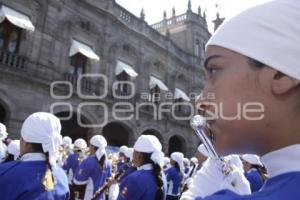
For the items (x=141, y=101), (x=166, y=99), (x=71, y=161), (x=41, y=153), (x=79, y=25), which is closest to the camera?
(x=41, y=153)

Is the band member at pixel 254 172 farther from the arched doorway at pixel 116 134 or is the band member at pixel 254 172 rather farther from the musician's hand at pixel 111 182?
the arched doorway at pixel 116 134

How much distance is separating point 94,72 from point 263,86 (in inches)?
567

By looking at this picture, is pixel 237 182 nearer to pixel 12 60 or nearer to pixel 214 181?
pixel 214 181

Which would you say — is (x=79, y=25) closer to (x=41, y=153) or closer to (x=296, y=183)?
(x=41, y=153)

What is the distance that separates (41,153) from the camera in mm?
2988

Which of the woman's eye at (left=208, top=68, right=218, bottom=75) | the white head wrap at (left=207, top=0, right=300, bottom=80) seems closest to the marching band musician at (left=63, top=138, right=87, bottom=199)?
the woman's eye at (left=208, top=68, right=218, bottom=75)

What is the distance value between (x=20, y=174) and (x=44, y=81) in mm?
10038

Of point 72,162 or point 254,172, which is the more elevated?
point 254,172

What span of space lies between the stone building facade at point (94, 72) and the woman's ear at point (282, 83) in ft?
37.6

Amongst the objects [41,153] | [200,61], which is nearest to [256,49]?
[41,153]

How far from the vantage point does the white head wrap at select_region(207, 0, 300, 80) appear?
2.45ft

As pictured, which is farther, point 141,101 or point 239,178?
point 141,101

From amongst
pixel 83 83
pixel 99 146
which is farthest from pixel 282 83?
pixel 83 83

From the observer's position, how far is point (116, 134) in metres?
17.0
